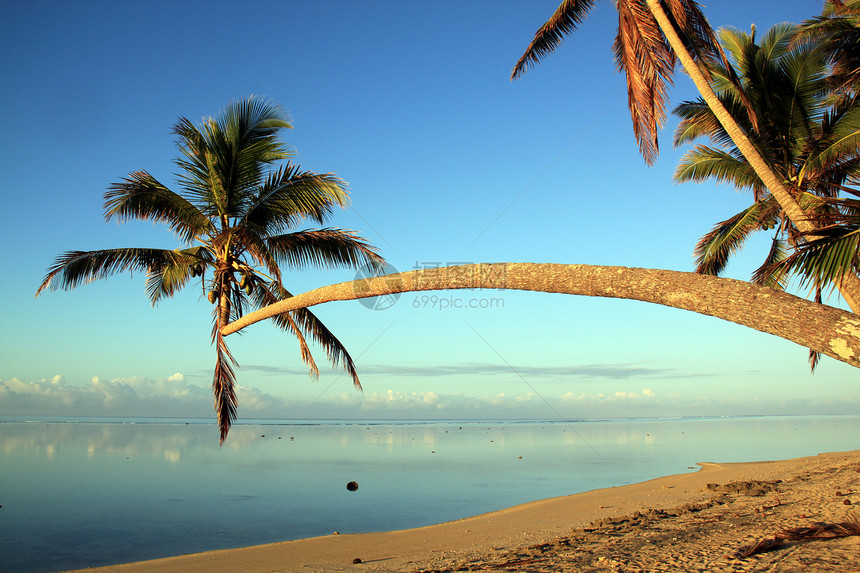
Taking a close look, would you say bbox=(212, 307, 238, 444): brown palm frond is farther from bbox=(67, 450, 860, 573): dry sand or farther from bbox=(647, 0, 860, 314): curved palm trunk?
bbox=(647, 0, 860, 314): curved palm trunk

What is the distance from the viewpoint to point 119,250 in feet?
29.8

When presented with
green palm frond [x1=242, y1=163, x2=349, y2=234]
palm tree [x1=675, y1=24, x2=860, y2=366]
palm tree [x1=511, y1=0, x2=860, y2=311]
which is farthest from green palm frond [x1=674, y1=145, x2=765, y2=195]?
green palm frond [x1=242, y1=163, x2=349, y2=234]

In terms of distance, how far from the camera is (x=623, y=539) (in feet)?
20.7

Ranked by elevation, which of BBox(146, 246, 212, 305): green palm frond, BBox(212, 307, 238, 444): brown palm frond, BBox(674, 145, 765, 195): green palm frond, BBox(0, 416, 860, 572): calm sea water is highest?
BBox(674, 145, 765, 195): green palm frond

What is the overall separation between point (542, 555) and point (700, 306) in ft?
12.7

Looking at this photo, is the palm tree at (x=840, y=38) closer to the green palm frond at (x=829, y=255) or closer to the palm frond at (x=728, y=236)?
the palm frond at (x=728, y=236)

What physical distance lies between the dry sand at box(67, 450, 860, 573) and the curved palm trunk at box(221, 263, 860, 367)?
2718 millimetres

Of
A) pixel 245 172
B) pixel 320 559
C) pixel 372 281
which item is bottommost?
pixel 320 559

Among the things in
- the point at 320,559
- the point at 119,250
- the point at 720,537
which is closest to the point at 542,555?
the point at 720,537

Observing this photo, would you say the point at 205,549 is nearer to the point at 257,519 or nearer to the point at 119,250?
the point at 257,519

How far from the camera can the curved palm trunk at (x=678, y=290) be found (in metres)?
3.08

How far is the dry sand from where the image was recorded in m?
5.07

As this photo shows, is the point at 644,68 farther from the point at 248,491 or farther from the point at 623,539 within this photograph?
the point at 248,491

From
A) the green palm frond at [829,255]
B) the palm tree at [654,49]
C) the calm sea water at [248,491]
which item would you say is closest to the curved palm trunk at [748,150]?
the palm tree at [654,49]
